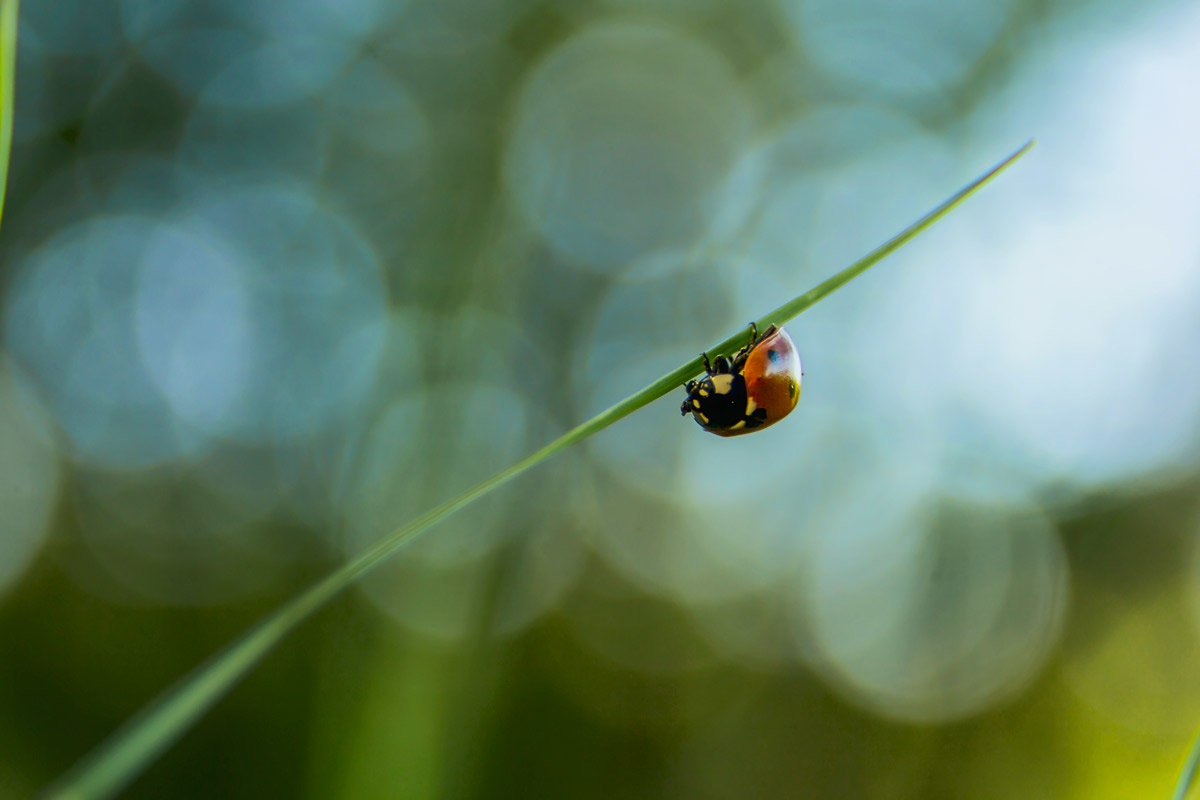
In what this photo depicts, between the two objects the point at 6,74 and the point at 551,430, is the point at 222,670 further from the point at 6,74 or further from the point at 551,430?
the point at 551,430

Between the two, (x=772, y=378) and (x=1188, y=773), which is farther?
(x=772, y=378)

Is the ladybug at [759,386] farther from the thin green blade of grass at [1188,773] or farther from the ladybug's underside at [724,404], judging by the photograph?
the thin green blade of grass at [1188,773]

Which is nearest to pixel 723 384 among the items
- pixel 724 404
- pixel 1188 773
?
pixel 724 404

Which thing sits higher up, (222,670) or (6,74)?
(6,74)

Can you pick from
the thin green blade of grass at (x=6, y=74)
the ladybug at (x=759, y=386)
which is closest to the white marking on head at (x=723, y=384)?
the ladybug at (x=759, y=386)

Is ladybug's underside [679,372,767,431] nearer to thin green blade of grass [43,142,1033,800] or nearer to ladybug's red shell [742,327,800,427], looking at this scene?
ladybug's red shell [742,327,800,427]

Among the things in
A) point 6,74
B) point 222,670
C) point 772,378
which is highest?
point 772,378
